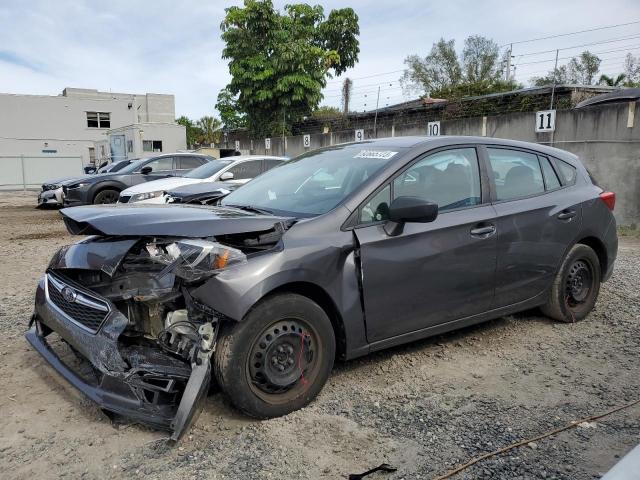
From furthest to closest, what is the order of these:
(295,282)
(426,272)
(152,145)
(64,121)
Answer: (64,121) → (152,145) → (426,272) → (295,282)

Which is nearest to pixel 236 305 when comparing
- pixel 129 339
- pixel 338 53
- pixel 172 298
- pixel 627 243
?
pixel 172 298

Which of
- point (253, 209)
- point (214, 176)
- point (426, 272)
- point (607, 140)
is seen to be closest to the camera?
point (426, 272)

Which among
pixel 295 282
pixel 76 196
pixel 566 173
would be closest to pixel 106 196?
pixel 76 196

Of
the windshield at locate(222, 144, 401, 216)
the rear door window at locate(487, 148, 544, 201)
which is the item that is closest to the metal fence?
the windshield at locate(222, 144, 401, 216)

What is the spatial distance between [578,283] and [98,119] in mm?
49594

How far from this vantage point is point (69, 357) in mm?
3623

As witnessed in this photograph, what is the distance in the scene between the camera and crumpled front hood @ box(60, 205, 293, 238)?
291 cm

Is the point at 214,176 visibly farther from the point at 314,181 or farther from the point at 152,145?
the point at 152,145

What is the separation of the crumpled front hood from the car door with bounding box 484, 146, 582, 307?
1811 millimetres

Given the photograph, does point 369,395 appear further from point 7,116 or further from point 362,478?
point 7,116

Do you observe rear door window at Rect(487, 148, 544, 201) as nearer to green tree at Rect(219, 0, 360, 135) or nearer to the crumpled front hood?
the crumpled front hood

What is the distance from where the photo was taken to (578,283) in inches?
188

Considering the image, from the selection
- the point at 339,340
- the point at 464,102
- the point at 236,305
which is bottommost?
the point at 339,340

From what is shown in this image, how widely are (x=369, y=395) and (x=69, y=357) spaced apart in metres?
2.04
